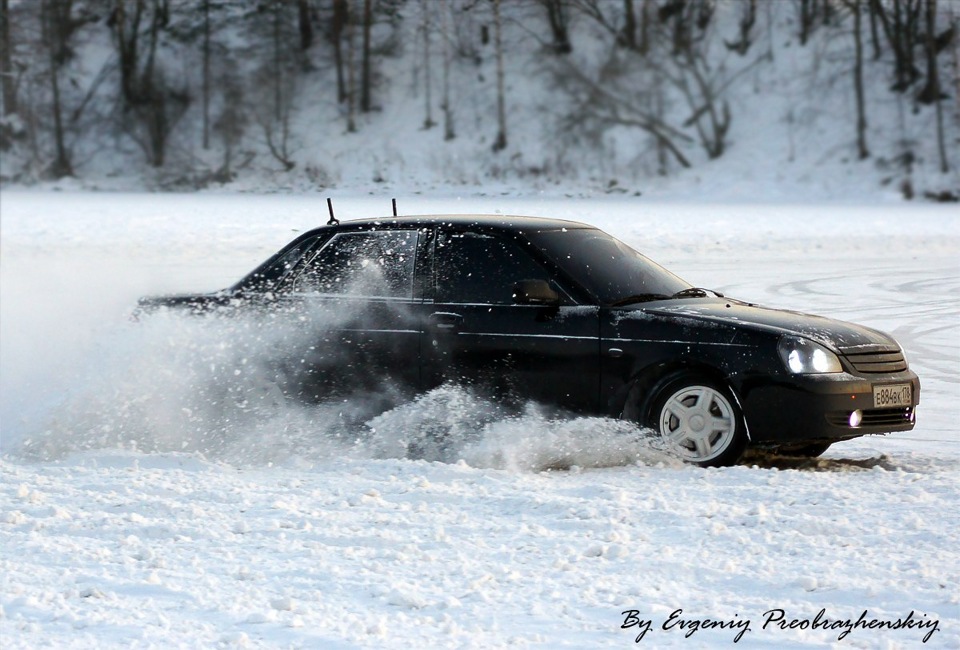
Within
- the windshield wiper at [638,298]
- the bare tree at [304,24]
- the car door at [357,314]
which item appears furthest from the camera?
the bare tree at [304,24]

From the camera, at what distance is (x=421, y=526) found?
5543 mm

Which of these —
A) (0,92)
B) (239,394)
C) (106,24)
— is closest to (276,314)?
(239,394)

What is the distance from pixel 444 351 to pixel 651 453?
4.29 feet

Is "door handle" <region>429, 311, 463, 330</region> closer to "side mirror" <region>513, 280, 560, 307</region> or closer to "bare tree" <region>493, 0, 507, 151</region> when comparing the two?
"side mirror" <region>513, 280, 560, 307</region>

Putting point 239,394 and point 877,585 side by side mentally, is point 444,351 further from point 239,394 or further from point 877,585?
point 877,585

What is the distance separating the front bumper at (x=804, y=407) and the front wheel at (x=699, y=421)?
0.09 metres

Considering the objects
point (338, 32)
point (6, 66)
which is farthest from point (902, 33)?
point (6, 66)

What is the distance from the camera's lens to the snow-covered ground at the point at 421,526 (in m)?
4.31

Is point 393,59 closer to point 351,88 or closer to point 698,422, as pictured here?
point 351,88

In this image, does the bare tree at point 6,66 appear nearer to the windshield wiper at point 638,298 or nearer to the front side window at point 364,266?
the front side window at point 364,266

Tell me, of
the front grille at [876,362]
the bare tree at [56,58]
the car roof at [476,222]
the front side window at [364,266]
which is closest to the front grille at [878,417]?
the front grille at [876,362]

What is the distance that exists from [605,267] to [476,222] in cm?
82

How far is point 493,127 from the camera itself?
135 feet

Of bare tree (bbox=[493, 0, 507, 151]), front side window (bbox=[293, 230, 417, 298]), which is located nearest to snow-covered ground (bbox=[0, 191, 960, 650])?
front side window (bbox=[293, 230, 417, 298])
